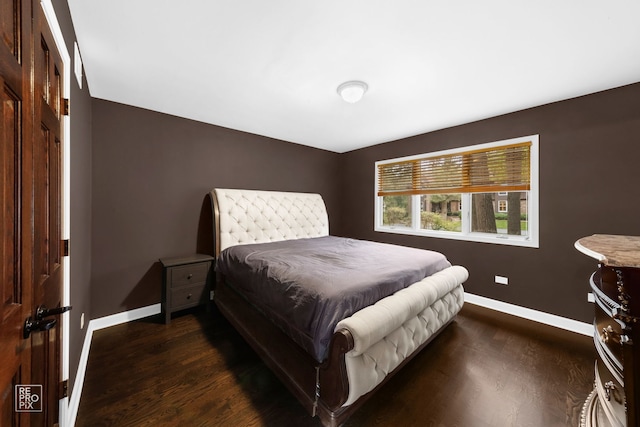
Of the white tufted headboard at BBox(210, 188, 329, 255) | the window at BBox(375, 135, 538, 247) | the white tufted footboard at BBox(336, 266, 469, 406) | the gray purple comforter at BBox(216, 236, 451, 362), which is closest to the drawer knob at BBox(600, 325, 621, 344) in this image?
the white tufted footboard at BBox(336, 266, 469, 406)

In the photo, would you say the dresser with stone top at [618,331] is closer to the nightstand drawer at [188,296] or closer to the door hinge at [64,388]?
the door hinge at [64,388]

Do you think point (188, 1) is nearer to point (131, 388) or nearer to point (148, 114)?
point (148, 114)

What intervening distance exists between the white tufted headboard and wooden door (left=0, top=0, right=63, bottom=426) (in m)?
2.07

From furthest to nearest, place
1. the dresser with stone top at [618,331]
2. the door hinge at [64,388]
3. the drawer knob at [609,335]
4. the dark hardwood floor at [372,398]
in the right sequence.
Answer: the dark hardwood floor at [372,398] < the door hinge at [64,388] < the drawer knob at [609,335] < the dresser with stone top at [618,331]

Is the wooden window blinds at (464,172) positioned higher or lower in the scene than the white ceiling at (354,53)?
lower

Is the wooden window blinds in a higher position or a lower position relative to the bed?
higher

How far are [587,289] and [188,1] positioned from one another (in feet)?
13.9

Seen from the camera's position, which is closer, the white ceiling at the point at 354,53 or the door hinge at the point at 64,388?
the door hinge at the point at 64,388

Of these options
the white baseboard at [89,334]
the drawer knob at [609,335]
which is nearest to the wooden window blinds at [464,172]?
the drawer knob at [609,335]

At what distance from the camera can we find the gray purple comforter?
155 cm

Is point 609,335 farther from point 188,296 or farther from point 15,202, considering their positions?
point 188,296

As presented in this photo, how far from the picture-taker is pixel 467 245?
3.39m

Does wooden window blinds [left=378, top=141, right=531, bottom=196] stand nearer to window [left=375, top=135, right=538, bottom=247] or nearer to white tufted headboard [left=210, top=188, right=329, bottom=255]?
window [left=375, top=135, right=538, bottom=247]

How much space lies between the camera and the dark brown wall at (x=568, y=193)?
2.33 metres
